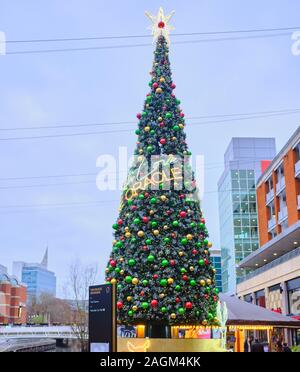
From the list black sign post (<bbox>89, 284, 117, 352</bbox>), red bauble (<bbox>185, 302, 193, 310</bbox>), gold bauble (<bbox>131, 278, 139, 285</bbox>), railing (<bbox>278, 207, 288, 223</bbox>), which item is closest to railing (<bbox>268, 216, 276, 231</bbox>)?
railing (<bbox>278, 207, 288, 223</bbox>)

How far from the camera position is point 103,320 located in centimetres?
1061

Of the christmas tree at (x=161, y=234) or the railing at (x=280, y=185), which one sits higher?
the railing at (x=280, y=185)

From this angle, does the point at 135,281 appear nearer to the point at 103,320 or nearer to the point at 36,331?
the point at 103,320

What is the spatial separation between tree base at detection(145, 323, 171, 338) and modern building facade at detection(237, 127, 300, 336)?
2095cm

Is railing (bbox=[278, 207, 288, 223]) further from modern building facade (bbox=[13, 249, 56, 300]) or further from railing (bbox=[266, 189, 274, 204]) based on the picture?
modern building facade (bbox=[13, 249, 56, 300])

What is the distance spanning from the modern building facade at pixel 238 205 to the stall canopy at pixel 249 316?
41387mm

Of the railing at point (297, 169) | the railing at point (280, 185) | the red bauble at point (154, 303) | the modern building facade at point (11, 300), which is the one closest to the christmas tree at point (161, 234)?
the red bauble at point (154, 303)

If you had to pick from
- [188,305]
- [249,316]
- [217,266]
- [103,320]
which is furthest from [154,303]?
[217,266]

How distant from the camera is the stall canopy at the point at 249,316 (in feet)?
66.3

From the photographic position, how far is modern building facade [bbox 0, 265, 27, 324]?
7606 cm

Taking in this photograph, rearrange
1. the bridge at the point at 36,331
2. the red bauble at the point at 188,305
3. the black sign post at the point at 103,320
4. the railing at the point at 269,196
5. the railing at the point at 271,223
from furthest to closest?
the bridge at the point at 36,331
the railing at the point at 271,223
the railing at the point at 269,196
the red bauble at the point at 188,305
the black sign post at the point at 103,320

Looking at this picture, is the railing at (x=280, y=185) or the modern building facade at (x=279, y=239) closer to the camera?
the modern building facade at (x=279, y=239)

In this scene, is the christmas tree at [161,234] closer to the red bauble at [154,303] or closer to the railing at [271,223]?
the red bauble at [154,303]

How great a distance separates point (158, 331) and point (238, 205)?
52.5 meters
